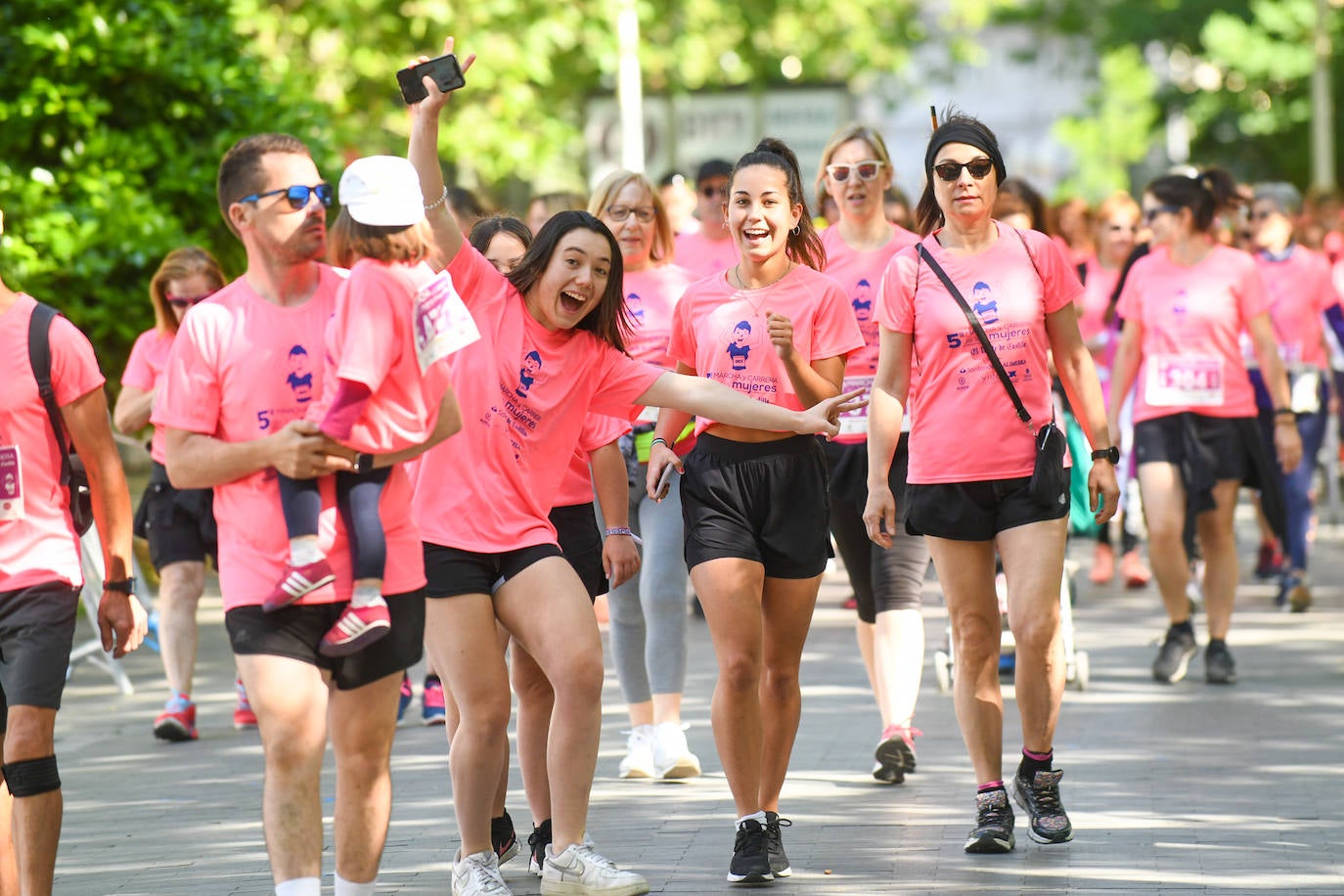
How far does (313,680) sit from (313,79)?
44.9ft

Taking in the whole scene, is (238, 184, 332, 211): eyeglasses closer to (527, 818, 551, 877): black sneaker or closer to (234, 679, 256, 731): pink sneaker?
(527, 818, 551, 877): black sneaker

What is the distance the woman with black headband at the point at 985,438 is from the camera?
253 inches

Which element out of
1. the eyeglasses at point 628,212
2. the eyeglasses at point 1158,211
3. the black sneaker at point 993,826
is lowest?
the black sneaker at point 993,826

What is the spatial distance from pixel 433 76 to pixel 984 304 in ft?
6.53

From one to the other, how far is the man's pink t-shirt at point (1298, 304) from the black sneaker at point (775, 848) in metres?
7.46

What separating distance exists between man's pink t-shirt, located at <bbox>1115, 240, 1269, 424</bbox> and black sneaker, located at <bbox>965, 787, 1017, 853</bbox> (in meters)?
3.74

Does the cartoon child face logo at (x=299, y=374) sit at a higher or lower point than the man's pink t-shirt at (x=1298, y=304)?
higher

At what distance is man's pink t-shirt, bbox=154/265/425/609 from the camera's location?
15.4 feet

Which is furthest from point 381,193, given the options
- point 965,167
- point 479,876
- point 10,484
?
point 965,167

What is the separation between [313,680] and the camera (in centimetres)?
474

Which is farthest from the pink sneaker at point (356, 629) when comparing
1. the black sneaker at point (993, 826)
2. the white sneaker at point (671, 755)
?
the white sneaker at point (671, 755)

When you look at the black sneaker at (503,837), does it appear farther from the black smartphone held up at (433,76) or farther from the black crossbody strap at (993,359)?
the black smartphone held up at (433,76)

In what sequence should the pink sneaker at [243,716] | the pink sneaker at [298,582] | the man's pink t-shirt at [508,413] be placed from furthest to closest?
the pink sneaker at [243,716] < the man's pink t-shirt at [508,413] < the pink sneaker at [298,582]

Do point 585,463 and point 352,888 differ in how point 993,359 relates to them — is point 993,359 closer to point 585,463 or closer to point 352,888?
point 585,463
